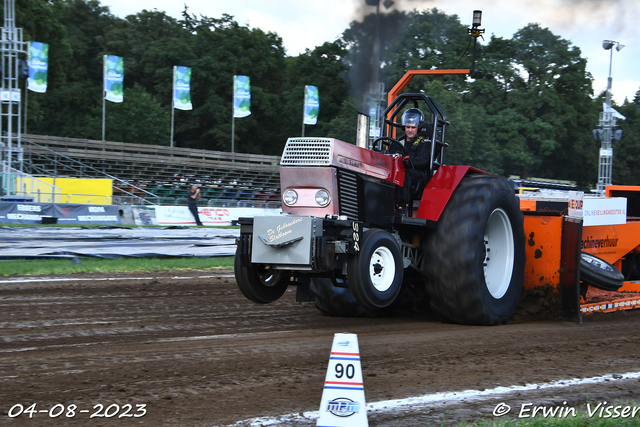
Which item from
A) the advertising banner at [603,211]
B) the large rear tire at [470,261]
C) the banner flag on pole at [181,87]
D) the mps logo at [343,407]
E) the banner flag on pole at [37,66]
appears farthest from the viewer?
the banner flag on pole at [181,87]

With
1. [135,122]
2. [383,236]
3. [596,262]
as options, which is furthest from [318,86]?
[383,236]

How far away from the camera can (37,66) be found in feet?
A: 114

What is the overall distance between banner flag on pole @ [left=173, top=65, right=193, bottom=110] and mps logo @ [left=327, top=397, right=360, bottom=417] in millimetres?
40862

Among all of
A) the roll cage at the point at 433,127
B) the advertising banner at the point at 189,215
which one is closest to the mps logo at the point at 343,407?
the roll cage at the point at 433,127

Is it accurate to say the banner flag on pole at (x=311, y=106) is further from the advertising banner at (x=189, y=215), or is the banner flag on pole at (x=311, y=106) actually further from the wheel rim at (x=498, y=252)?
the wheel rim at (x=498, y=252)

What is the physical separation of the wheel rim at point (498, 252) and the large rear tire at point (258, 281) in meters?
2.27

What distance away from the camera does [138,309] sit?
7527mm

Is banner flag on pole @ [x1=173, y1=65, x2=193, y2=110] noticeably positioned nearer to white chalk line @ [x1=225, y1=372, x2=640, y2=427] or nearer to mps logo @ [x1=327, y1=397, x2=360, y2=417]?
white chalk line @ [x1=225, y1=372, x2=640, y2=427]

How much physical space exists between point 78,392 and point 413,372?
227 centimetres

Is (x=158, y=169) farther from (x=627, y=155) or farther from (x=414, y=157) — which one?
(x=627, y=155)

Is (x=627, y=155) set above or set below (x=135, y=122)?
above

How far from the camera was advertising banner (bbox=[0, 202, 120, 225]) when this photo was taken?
21.9 m

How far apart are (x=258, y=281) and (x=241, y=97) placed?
40.7 metres

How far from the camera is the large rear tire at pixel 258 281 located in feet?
20.0
